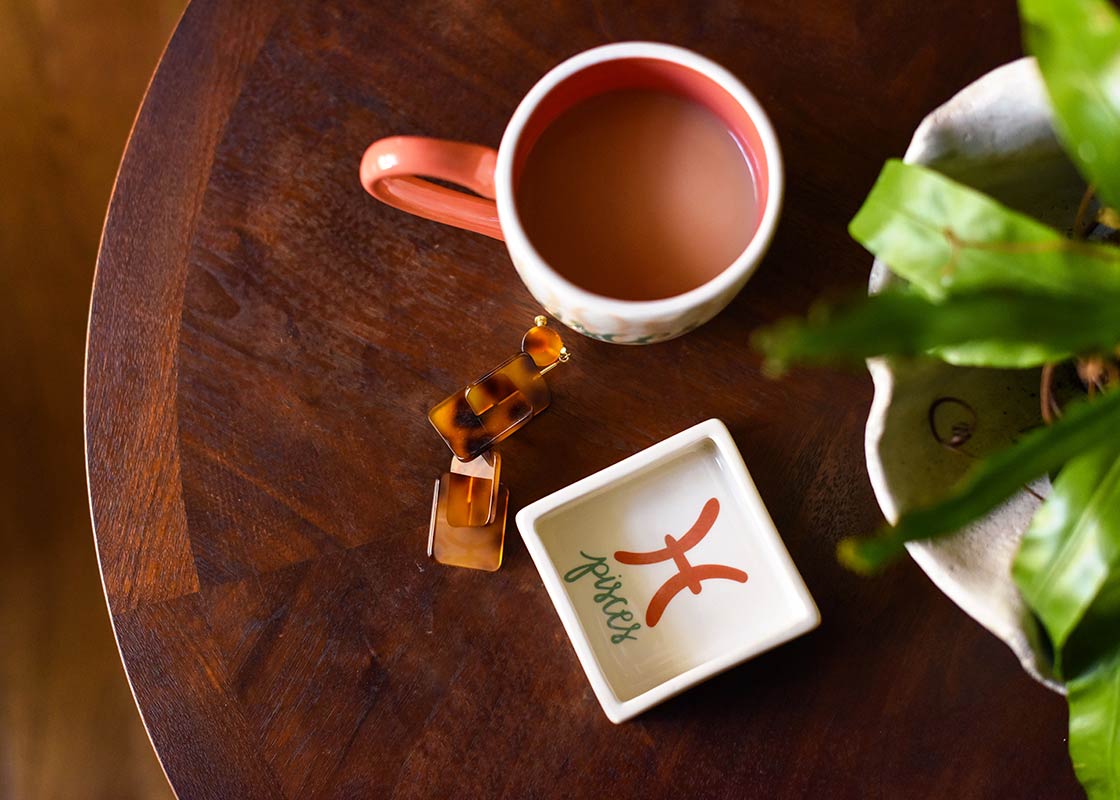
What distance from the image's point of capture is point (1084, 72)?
0.97 feet

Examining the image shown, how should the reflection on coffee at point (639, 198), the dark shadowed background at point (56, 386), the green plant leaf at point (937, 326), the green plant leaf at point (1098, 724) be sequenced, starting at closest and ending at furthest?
the green plant leaf at point (937, 326) < the green plant leaf at point (1098, 724) < the reflection on coffee at point (639, 198) < the dark shadowed background at point (56, 386)

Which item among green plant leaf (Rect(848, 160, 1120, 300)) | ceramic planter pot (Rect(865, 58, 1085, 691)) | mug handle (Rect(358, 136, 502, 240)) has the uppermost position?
mug handle (Rect(358, 136, 502, 240))

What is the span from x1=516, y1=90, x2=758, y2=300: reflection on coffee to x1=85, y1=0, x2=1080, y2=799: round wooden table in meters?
0.07

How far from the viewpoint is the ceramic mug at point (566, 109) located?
1.35 feet

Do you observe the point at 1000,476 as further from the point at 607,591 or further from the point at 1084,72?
the point at 607,591

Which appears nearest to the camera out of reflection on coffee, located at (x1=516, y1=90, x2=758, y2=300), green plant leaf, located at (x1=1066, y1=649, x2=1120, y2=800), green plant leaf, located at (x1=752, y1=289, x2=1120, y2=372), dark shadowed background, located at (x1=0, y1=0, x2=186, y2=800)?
green plant leaf, located at (x1=752, y1=289, x2=1120, y2=372)

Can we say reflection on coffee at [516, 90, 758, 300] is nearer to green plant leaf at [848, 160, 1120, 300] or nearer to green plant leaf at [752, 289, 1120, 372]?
green plant leaf at [848, 160, 1120, 300]

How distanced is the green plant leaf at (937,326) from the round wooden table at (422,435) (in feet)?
0.89

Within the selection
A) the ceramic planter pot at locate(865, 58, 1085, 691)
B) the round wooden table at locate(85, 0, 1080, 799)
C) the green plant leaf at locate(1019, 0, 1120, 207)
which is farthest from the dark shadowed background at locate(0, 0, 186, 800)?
the green plant leaf at locate(1019, 0, 1120, 207)

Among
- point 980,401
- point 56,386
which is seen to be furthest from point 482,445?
point 56,386

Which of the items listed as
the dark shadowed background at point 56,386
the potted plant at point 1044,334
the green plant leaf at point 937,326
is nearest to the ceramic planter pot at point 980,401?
the potted plant at point 1044,334

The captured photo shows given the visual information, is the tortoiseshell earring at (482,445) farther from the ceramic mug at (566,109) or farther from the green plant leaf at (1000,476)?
the green plant leaf at (1000,476)

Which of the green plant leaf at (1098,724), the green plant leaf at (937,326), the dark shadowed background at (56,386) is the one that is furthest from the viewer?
the dark shadowed background at (56,386)

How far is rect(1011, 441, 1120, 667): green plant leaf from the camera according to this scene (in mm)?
320
